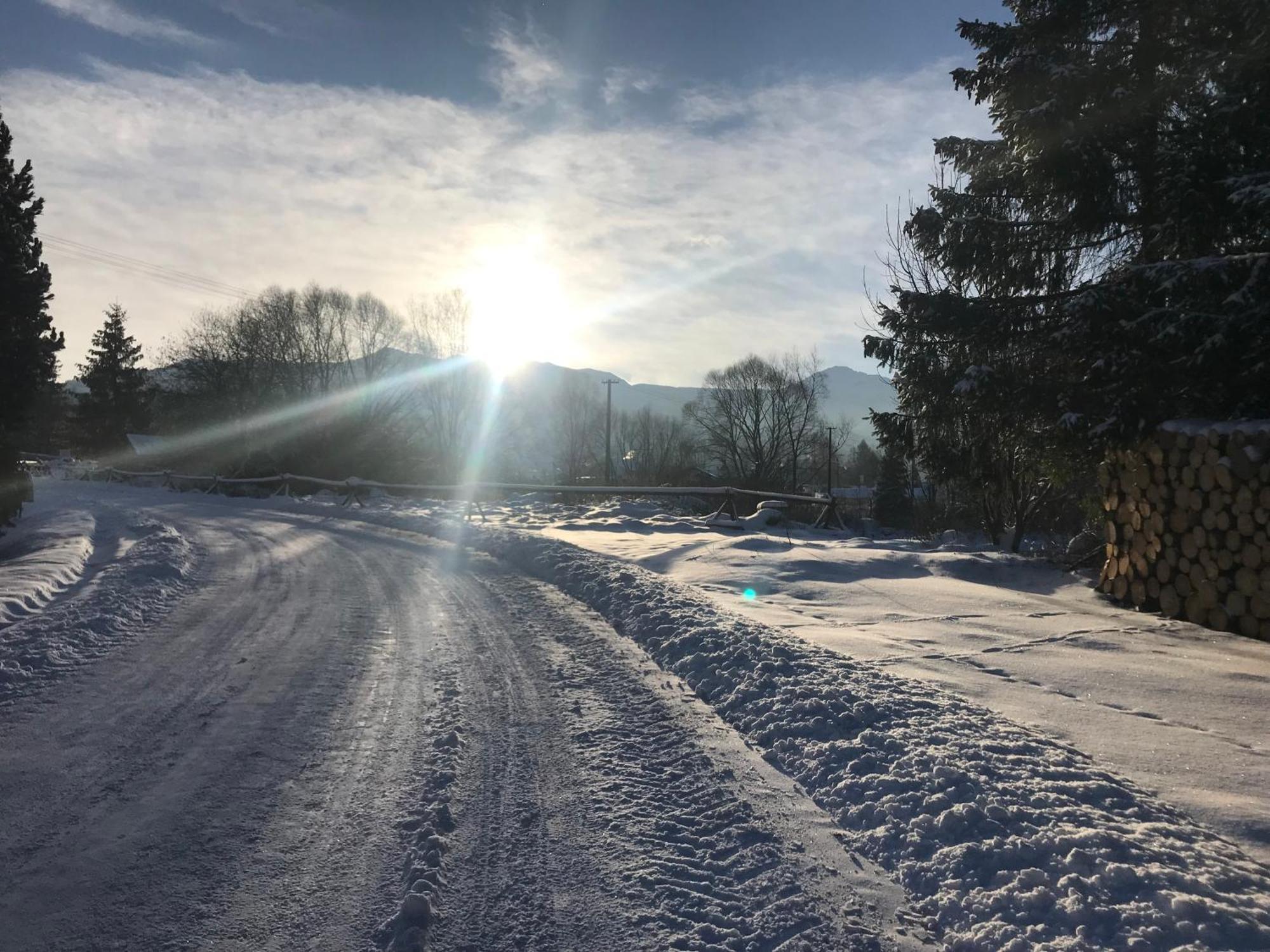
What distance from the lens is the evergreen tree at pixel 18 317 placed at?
18.3m

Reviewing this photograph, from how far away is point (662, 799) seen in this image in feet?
13.4

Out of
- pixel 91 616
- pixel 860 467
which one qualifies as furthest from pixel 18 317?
pixel 860 467

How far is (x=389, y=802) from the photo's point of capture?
3926 mm

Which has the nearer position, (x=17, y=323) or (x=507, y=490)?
(x=17, y=323)

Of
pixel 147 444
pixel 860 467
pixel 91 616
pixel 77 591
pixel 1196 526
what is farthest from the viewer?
pixel 860 467

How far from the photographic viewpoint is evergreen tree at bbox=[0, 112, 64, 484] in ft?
60.2

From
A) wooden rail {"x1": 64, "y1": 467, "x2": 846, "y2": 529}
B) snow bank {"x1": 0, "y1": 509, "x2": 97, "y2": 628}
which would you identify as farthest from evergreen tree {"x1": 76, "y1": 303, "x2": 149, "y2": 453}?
snow bank {"x1": 0, "y1": 509, "x2": 97, "y2": 628}

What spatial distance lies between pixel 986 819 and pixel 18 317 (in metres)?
23.5

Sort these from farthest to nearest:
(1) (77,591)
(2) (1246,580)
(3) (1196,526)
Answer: (1) (77,591) < (3) (1196,526) < (2) (1246,580)

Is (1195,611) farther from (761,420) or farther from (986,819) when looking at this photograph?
(761,420)

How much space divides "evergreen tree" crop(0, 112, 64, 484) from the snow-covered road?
47.9ft

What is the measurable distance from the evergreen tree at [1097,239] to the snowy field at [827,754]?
2.63 meters

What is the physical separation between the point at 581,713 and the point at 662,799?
1.42 metres

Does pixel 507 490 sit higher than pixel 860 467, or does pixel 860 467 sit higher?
pixel 860 467
